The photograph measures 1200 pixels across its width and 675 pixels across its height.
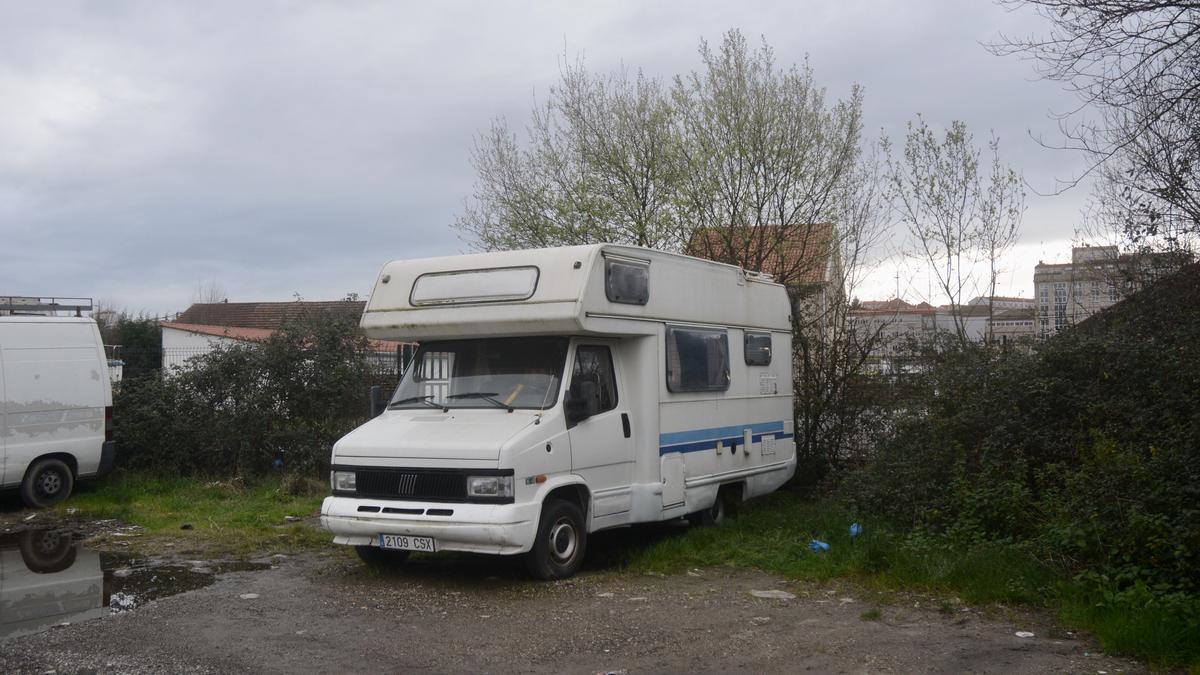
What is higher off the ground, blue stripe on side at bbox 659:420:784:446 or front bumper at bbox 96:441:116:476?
blue stripe on side at bbox 659:420:784:446

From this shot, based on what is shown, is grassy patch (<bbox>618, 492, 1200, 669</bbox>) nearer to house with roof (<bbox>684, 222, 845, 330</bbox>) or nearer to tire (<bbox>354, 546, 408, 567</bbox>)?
tire (<bbox>354, 546, 408, 567</bbox>)

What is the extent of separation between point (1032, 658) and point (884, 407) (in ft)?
23.8

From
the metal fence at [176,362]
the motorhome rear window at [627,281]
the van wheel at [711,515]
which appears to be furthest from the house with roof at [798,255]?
the motorhome rear window at [627,281]

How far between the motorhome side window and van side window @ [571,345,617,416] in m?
0.74

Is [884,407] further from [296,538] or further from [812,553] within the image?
[296,538]

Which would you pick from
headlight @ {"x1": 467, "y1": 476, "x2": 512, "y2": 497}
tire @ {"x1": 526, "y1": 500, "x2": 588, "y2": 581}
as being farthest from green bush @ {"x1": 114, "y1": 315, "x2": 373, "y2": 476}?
headlight @ {"x1": 467, "y1": 476, "x2": 512, "y2": 497}

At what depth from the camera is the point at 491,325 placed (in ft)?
28.9

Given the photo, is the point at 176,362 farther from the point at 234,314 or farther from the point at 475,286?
the point at 234,314

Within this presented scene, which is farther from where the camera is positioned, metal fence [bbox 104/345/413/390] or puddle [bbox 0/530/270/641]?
metal fence [bbox 104/345/413/390]

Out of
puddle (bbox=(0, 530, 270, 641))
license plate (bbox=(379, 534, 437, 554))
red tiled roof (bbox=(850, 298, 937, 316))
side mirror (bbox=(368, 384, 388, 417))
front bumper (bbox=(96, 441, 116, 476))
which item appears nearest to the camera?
puddle (bbox=(0, 530, 270, 641))

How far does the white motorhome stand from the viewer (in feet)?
26.5

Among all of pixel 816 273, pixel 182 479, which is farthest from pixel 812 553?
pixel 182 479

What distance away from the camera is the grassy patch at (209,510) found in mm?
10812

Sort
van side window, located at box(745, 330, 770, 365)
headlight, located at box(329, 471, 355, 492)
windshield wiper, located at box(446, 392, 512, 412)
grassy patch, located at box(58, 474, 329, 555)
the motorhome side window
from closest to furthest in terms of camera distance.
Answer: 1. headlight, located at box(329, 471, 355, 492)
2. windshield wiper, located at box(446, 392, 512, 412)
3. the motorhome side window
4. grassy patch, located at box(58, 474, 329, 555)
5. van side window, located at box(745, 330, 770, 365)
